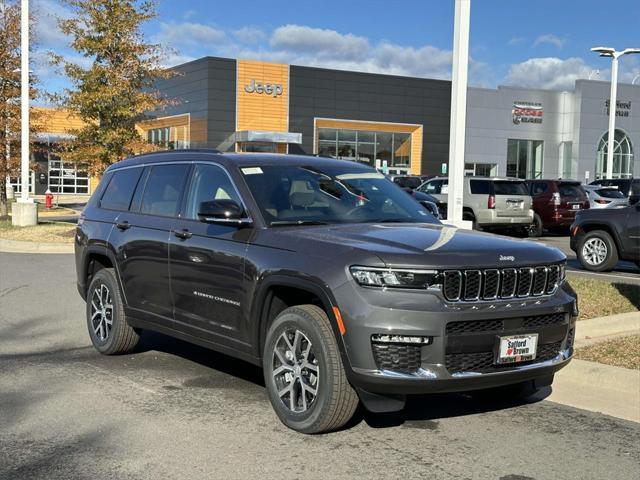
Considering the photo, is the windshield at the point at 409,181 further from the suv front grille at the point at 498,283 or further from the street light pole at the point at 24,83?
the suv front grille at the point at 498,283

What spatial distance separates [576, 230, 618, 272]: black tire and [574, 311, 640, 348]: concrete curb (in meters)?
5.72

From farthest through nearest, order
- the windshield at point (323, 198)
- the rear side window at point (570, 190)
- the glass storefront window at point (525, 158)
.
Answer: the glass storefront window at point (525, 158), the rear side window at point (570, 190), the windshield at point (323, 198)

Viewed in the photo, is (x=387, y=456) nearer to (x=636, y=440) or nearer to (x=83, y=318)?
(x=636, y=440)

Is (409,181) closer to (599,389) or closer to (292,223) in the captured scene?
(599,389)

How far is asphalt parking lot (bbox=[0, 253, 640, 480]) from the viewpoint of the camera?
4.20 meters

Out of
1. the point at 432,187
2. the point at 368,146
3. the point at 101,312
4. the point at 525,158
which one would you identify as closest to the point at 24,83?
the point at 432,187

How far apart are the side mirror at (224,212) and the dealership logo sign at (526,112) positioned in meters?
50.7

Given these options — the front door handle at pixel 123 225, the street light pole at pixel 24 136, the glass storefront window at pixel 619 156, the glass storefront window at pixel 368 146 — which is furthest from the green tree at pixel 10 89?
the glass storefront window at pixel 619 156

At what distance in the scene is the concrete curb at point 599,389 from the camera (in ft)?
18.2

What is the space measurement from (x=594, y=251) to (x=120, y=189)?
9.64 metres

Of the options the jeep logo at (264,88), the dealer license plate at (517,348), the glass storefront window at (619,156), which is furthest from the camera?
the glass storefront window at (619,156)

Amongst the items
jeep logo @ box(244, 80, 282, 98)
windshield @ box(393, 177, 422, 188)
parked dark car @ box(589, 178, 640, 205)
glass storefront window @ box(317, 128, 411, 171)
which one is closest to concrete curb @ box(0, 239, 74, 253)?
windshield @ box(393, 177, 422, 188)

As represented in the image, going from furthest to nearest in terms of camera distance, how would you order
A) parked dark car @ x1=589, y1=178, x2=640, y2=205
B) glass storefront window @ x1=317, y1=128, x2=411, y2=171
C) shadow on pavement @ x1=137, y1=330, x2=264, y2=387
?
glass storefront window @ x1=317, y1=128, x2=411, y2=171 → parked dark car @ x1=589, y1=178, x2=640, y2=205 → shadow on pavement @ x1=137, y1=330, x2=264, y2=387

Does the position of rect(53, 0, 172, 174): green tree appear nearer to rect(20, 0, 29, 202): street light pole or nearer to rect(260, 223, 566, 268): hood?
rect(20, 0, 29, 202): street light pole
